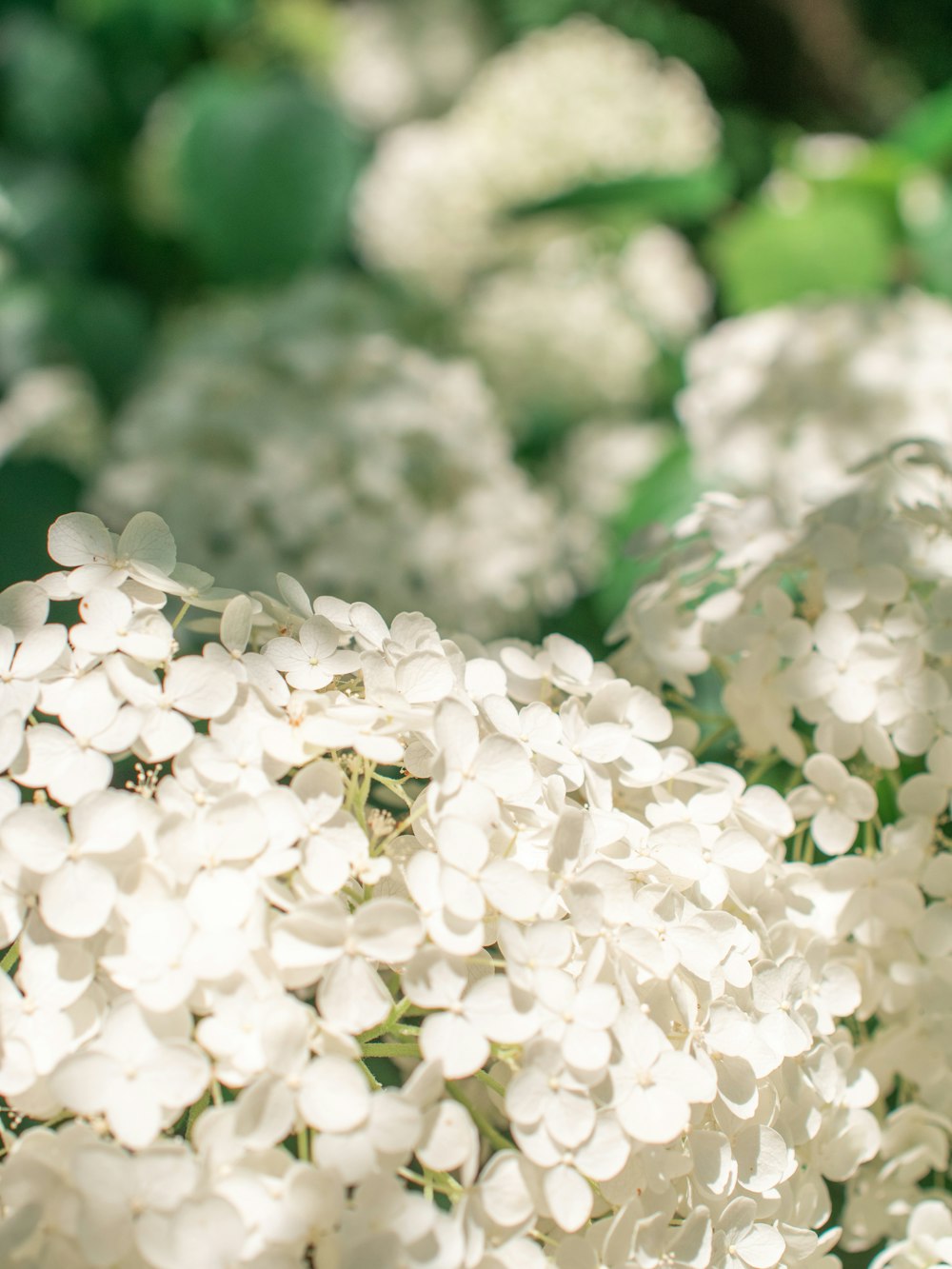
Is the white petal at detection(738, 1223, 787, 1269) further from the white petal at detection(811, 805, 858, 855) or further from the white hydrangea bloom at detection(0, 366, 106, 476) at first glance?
the white hydrangea bloom at detection(0, 366, 106, 476)

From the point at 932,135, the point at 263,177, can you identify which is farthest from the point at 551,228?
the point at 932,135

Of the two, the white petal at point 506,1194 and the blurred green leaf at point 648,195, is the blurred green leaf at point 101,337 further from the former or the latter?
the white petal at point 506,1194

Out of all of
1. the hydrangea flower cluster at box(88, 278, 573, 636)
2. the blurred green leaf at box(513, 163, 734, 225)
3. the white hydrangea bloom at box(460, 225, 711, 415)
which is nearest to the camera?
the hydrangea flower cluster at box(88, 278, 573, 636)

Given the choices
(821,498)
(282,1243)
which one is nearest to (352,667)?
(282,1243)

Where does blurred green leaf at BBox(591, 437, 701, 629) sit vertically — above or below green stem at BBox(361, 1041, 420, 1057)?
below

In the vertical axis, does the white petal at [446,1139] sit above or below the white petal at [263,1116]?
below

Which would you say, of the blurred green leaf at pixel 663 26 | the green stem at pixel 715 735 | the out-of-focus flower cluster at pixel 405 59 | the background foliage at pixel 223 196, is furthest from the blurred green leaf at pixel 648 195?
the blurred green leaf at pixel 663 26

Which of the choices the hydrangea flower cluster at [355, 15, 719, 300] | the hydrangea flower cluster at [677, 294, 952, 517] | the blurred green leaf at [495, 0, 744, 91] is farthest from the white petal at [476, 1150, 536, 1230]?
the blurred green leaf at [495, 0, 744, 91]
